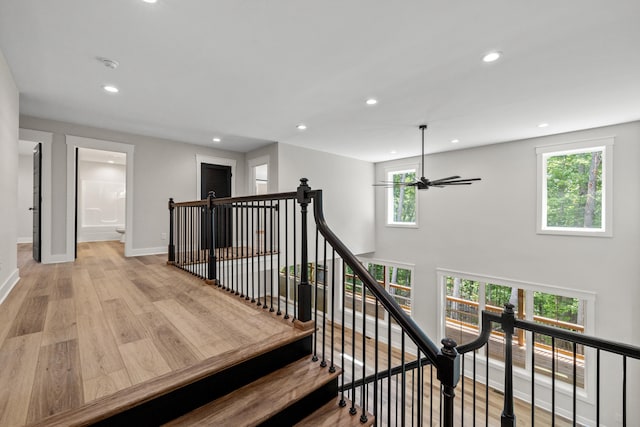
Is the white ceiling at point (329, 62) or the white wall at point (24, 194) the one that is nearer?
the white ceiling at point (329, 62)

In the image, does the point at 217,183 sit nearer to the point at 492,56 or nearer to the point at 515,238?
the point at 492,56

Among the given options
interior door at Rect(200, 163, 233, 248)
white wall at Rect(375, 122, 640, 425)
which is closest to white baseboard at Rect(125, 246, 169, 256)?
interior door at Rect(200, 163, 233, 248)

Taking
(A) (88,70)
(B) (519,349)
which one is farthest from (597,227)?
(A) (88,70)

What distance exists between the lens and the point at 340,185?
711 cm

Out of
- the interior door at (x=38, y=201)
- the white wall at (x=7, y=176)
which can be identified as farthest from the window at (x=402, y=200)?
the interior door at (x=38, y=201)

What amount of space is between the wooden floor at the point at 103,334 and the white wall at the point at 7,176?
0.91ft

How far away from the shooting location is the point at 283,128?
16.4 ft

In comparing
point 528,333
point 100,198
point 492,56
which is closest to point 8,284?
point 492,56

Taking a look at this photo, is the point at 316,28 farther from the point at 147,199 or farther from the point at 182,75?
the point at 147,199

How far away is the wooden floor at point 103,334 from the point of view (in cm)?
142

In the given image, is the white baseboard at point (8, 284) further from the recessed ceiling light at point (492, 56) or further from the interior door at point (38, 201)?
the recessed ceiling light at point (492, 56)

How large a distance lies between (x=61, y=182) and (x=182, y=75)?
341 centimetres

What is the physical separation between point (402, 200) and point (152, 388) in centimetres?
706

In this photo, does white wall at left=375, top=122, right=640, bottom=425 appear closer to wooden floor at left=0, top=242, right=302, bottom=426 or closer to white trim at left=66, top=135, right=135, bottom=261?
wooden floor at left=0, top=242, right=302, bottom=426
